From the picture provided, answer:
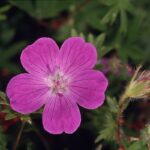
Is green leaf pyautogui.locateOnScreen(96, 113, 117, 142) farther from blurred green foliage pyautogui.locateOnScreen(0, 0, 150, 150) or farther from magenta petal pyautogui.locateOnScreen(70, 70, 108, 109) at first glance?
blurred green foliage pyautogui.locateOnScreen(0, 0, 150, 150)

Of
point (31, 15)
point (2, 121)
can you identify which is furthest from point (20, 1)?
point (2, 121)

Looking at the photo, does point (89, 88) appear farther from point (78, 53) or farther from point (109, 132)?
point (109, 132)

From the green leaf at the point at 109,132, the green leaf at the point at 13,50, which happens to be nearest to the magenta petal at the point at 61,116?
the green leaf at the point at 109,132

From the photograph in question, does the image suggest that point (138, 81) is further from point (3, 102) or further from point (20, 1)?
point (20, 1)

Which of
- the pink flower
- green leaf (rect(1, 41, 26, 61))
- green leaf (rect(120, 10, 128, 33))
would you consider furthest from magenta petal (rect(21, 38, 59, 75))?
green leaf (rect(1, 41, 26, 61))

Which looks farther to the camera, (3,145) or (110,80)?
(110,80)
